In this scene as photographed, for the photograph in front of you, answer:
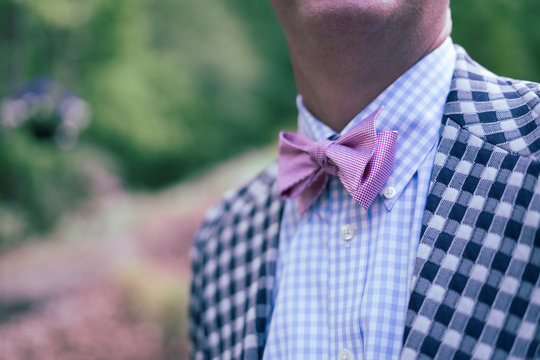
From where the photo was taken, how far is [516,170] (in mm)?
1108

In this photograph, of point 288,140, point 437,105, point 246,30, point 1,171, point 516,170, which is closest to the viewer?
point 516,170

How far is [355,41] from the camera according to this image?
1263 millimetres

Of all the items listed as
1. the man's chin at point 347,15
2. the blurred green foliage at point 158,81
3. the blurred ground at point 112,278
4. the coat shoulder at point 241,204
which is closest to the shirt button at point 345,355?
the coat shoulder at point 241,204

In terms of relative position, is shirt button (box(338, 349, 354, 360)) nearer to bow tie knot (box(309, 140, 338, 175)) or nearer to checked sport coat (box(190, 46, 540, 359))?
checked sport coat (box(190, 46, 540, 359))

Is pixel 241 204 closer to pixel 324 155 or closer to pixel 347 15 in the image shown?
pixel 324 155

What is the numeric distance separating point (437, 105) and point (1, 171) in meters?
2.38

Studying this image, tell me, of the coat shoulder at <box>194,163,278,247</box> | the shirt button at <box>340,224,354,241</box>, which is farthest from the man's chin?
the coat shoulder at <box>194,163,278,247</box>

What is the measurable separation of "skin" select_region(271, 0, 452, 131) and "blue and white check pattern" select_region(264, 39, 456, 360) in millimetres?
37

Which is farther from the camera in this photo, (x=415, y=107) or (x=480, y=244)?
(x=415, y=107)

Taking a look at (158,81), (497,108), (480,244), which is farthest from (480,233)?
(158,81)

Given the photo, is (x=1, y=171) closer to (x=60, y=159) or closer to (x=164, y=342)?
(x=60, y=159)

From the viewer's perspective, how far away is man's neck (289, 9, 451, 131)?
1274 mm

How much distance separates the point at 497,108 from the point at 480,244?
0.33 m

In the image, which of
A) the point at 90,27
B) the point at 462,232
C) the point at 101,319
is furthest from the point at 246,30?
the point at 462,232
